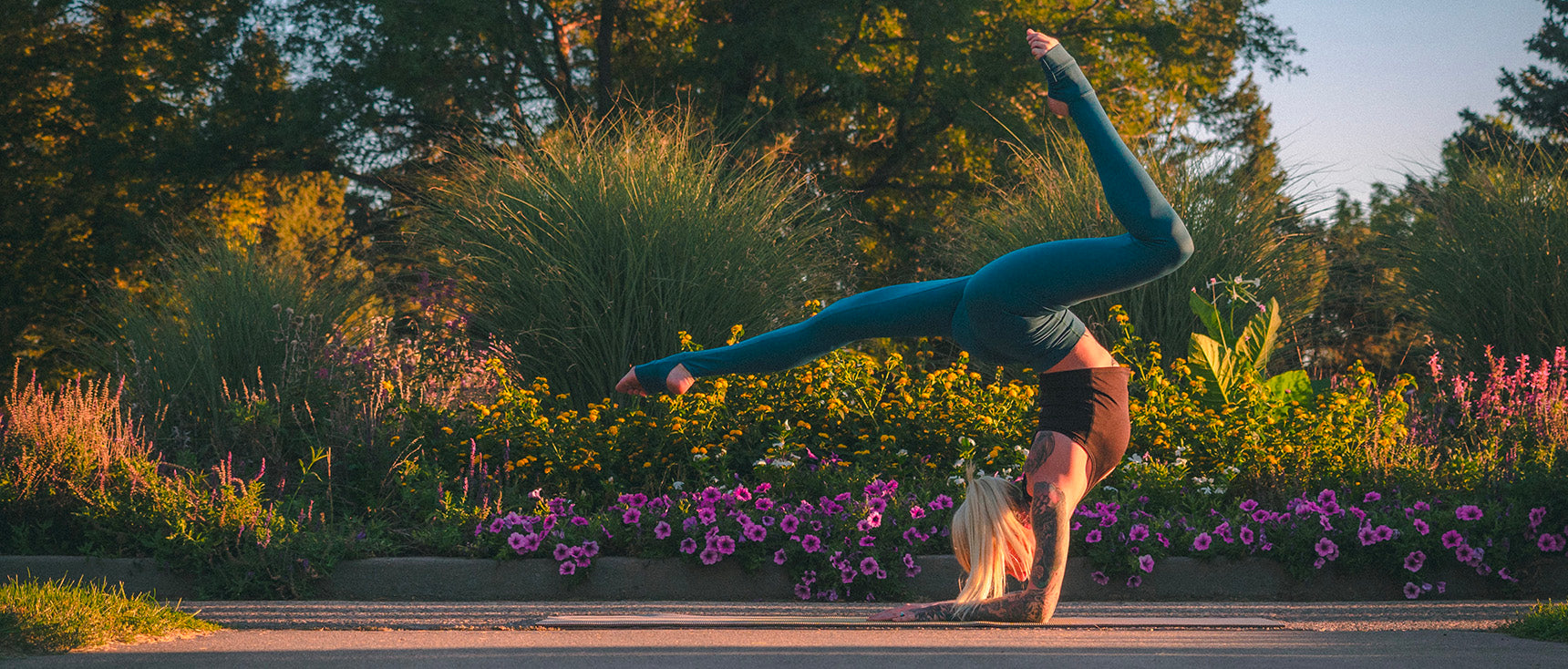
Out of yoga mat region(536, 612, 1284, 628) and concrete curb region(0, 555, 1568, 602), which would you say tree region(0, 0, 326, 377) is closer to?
concrete curb region(0, 555, 1568, 602)

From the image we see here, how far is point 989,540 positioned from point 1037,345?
2.60 feet

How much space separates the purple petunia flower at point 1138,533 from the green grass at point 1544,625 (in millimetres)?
1590

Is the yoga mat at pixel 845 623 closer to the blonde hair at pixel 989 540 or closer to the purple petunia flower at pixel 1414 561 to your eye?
the blonde hair at pixel 989 540

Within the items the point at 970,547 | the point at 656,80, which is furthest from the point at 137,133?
the point at 970,547

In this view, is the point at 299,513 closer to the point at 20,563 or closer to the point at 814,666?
the point at 20,563

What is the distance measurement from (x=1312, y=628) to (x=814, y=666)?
199cm

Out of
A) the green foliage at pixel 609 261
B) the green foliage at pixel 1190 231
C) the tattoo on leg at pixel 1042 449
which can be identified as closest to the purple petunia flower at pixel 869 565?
the tattoo on leg at pixel 1042 449

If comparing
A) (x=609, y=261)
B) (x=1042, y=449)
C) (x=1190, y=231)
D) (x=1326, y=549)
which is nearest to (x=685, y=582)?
(x=1042, y=449)

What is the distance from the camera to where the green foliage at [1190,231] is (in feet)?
29.3

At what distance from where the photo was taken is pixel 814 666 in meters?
3.41

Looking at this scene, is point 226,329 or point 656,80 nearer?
point 226,329

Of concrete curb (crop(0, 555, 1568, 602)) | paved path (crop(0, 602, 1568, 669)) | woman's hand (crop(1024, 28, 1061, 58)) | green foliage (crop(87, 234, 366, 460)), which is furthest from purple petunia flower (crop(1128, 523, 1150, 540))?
green foliage (crop(87, 234, 366, 460))

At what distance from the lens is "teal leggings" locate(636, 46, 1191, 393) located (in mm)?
3582

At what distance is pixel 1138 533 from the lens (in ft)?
18.3
